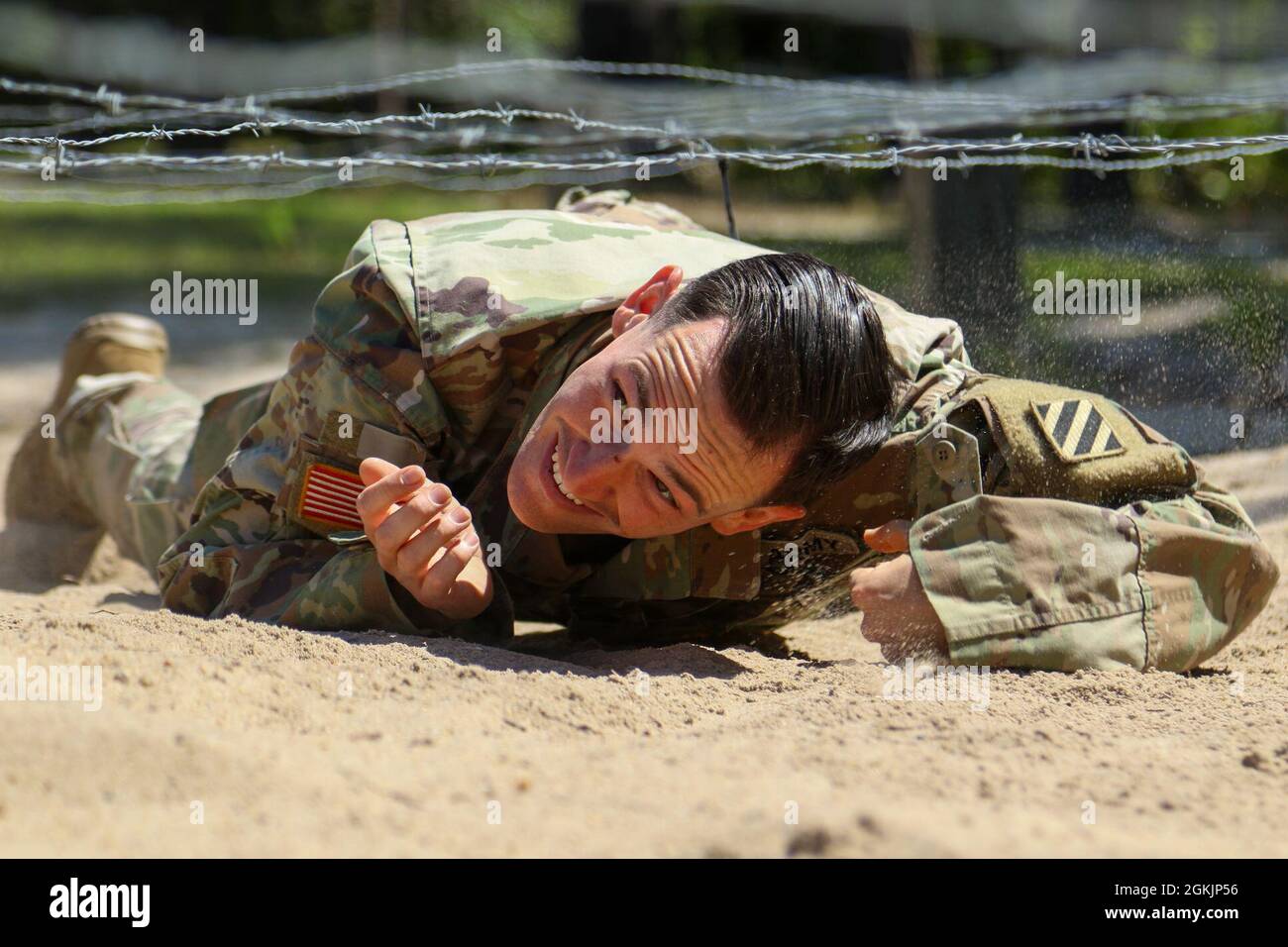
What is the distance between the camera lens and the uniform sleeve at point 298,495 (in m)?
2.41

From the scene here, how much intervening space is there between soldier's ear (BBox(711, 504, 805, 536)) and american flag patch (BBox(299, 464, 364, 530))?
64 cm

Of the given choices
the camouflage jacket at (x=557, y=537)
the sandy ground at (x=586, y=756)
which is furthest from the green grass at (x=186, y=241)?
the sandy ground at (x=586, y=756)

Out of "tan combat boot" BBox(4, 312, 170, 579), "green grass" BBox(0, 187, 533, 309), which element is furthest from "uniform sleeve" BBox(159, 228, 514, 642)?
"green grass" BBox(0, 187, 533, 309)

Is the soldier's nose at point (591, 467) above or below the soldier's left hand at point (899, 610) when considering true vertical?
above

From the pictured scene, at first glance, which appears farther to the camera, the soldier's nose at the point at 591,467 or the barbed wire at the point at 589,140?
the barbed wire at the point at 589,140

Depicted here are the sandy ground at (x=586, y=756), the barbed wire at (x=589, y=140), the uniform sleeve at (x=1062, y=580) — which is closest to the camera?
the sandy ground at (x=586, y=756)

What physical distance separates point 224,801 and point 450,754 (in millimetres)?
278

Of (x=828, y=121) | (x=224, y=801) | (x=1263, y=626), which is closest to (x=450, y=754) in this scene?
(x=224, y=801)

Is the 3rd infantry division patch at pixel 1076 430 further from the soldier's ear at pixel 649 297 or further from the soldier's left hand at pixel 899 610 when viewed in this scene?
the soldier's ear at pixel 649 297

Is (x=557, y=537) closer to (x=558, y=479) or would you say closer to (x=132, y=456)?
(x=558, y=479)

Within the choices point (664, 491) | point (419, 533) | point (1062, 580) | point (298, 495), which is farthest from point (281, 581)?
point (1062, 580)

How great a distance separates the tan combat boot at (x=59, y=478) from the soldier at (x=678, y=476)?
111 centimetres

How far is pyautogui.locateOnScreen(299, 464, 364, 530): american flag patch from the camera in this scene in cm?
251

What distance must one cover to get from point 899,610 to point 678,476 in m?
0.40
